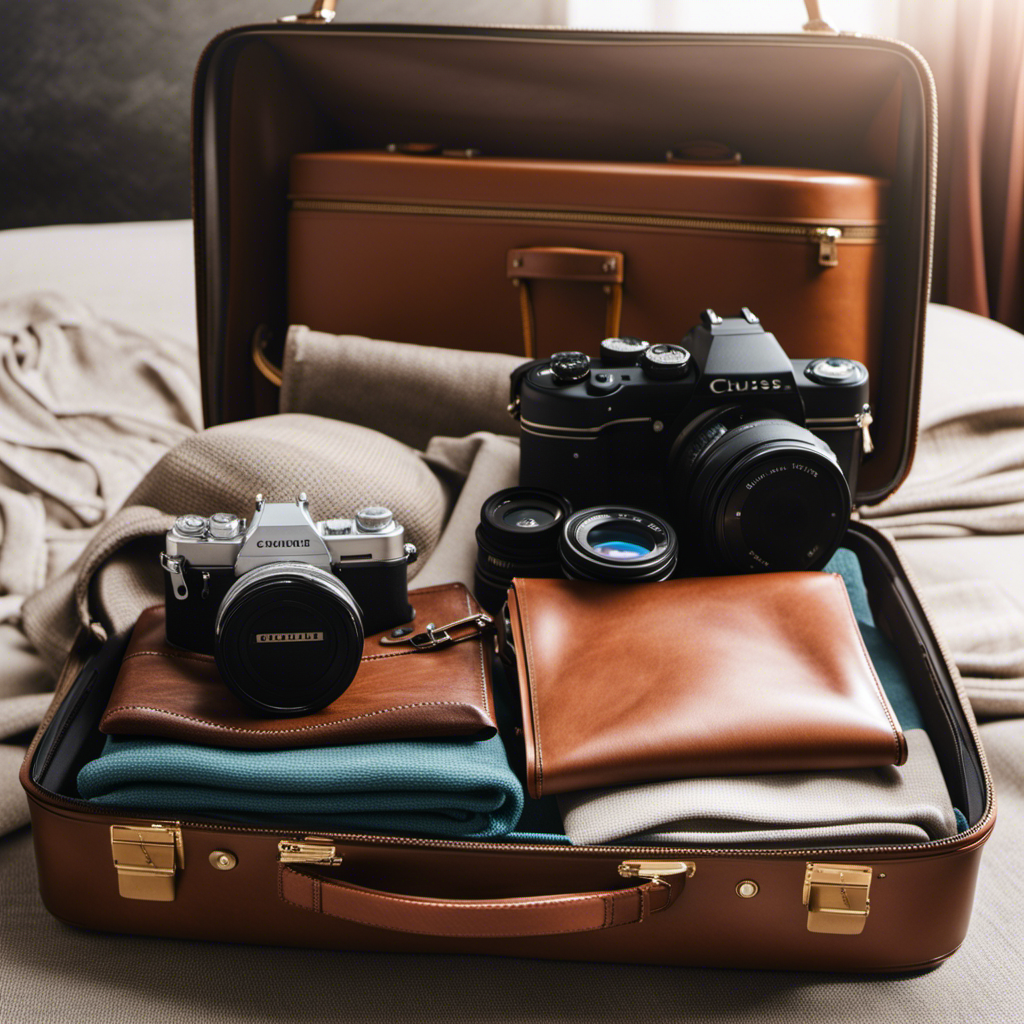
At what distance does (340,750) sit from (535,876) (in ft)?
0.42

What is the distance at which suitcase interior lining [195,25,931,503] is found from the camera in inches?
35.6

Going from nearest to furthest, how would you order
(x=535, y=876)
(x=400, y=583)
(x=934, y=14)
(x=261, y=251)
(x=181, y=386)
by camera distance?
(x=535, y=876), (x=400, y=583), (x=261, y=251), (x=181, y=386), (x=934, y=14)

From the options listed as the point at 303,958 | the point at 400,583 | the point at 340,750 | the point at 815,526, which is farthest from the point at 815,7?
the point at 303,958

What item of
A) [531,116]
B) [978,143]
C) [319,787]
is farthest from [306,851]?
[978,143]

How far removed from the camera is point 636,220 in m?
0.96

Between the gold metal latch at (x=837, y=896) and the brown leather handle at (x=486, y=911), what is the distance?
8cm

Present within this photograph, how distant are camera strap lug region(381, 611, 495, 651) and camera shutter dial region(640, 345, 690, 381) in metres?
0.25

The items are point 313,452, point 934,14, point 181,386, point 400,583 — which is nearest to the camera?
point 400,583

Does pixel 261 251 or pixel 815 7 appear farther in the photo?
pixel 261 251

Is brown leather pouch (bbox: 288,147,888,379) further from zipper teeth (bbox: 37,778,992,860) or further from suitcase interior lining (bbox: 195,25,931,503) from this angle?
zipper teeth (bbox: 37,778,992,860)

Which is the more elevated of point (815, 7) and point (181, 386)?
point (815, 7)

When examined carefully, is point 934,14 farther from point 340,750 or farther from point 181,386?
point 340,750

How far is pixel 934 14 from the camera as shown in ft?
5.38

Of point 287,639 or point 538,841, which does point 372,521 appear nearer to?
point 287,639
